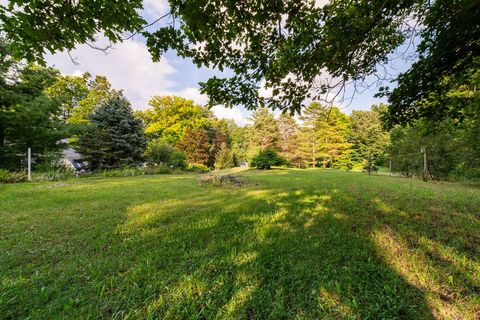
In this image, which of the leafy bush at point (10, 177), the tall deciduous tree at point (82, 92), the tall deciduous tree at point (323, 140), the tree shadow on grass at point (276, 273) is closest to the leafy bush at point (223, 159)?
the tall deciduous tree at point (323, 140)

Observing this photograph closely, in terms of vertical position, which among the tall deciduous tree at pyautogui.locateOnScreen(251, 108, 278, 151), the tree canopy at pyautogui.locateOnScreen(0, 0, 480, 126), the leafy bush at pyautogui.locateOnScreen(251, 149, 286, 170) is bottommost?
the leafy bush at pyautogui.locateOnScreen(251, 149, 286, 170)

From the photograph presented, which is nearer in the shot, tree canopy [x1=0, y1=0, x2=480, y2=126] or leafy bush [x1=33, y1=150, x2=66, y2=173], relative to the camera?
tree canopy [x1=0, y1=0, x2=480, y2=126]

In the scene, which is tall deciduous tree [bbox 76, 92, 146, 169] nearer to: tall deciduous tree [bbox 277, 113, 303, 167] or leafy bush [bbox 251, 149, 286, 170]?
leafy bush [bbox 251, 149, 286, 170]

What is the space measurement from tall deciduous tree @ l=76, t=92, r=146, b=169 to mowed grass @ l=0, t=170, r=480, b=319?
44.2 feet

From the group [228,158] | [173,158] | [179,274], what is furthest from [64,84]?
[179,274]

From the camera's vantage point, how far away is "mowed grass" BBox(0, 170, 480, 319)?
1668 mm

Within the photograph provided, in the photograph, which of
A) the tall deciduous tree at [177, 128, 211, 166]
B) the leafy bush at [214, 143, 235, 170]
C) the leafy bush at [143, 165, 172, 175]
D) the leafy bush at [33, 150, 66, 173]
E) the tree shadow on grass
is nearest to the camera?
the tree shadow on grass

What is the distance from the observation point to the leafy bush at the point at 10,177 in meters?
9.78

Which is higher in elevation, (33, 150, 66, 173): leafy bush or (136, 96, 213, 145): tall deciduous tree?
(136, 96, 213, 145): tall deciduous tree

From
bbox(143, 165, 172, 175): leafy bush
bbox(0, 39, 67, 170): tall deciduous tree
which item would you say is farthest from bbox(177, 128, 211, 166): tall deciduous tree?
bbox(0, 39, 67, 170): tall deciduous tree

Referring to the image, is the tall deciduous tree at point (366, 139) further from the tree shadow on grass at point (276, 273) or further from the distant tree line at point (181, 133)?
the tree shadow on grass at point (276, 273)

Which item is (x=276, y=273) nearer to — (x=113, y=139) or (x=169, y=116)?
(x=113, y=139)

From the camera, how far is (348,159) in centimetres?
3266

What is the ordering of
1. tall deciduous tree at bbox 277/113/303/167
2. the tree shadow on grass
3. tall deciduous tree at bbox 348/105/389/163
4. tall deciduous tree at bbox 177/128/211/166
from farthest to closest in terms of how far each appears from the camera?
tall deciduous tree at bbox 348/105/389/163 → tall deciduous tree at bbox 277/113/303/167 → tall deciduous tree at bbox 177/128/211/166 → the tree shadow on grass
